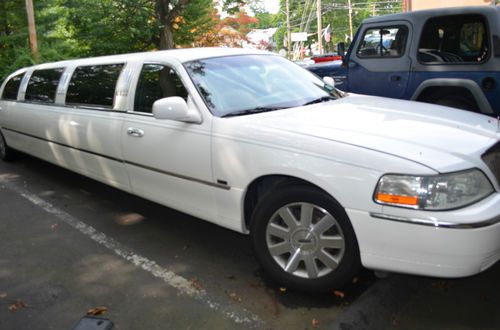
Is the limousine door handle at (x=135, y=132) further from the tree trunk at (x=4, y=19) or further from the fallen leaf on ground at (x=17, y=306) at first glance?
the tree trunk at (x=4, y=19)

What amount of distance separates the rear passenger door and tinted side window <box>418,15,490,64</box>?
3567 millimetres

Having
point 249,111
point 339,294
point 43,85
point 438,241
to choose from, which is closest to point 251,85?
point 249,111

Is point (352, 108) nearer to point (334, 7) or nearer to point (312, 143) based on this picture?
point (312, 143)

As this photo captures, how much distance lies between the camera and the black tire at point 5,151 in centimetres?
752

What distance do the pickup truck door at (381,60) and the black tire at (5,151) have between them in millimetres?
5260

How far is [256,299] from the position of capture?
3.22 metres

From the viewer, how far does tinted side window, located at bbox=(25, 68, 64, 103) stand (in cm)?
588

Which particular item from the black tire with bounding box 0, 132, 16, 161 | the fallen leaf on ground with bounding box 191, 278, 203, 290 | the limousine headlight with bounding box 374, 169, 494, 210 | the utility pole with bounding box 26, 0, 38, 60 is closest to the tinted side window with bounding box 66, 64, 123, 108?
the fallen leaf on ground with bounding box 191, 278, 203, 290

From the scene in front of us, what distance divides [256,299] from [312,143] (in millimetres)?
1106

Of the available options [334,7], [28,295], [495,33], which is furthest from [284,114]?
[334,7]

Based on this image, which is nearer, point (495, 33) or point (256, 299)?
point (256, 299)

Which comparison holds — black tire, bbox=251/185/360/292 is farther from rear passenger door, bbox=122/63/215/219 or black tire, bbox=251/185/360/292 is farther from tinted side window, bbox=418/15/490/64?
tinted side window, bbox=418/15/490/64

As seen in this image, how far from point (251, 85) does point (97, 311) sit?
2.05 metres

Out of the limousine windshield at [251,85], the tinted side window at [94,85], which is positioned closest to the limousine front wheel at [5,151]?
the tinted side window at [94,85]
